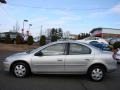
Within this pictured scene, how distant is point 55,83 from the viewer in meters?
8.85

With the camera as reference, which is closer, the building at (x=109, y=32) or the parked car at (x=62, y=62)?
the parked car at (x=62, y=62)

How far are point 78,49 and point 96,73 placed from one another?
1131 mm

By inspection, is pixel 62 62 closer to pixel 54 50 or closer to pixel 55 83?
pixel 54 50

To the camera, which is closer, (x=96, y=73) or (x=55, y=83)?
(x=55, y=83)

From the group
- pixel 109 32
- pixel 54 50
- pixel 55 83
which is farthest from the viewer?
pixel 109 32

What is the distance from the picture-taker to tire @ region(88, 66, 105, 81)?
9555 mm

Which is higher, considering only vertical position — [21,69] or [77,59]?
[77,59]

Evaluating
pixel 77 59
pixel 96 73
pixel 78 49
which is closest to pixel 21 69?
pixel 77 59

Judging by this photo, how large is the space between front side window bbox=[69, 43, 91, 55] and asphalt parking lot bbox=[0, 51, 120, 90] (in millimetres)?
1058

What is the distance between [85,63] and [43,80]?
169cm

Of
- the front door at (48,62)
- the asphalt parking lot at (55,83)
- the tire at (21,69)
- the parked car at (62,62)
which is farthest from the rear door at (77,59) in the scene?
the tire at (21,69)

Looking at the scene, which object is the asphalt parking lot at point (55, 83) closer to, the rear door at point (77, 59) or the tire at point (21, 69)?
the tire at point (21, 69)

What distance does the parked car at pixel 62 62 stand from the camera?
9500 mm

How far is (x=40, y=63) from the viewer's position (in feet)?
31.1
